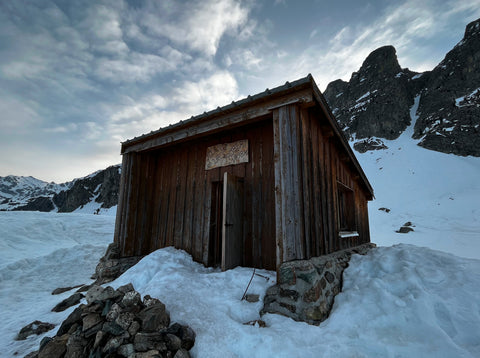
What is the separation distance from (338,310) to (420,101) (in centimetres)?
5340

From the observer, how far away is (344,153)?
6348mm

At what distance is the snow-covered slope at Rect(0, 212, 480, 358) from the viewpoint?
225 centimetres

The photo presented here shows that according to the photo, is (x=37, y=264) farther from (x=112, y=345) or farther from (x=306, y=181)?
(x=306, y=181)

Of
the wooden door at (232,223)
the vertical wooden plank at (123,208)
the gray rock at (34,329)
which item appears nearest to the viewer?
the gray rock at (34,329)

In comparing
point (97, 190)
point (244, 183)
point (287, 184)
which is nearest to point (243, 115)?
point (244, 183)

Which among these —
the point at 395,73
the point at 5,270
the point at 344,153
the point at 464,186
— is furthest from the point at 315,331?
the point at 395,73

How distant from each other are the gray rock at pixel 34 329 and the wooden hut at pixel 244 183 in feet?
7.41

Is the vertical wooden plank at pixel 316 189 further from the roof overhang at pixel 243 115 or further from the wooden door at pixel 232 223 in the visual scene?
the wooden door at pixel 232 223

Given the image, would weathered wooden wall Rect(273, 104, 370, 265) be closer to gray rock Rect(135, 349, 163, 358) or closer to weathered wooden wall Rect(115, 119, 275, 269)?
weathered wooden wall Rect(115, 119, 275, 269)

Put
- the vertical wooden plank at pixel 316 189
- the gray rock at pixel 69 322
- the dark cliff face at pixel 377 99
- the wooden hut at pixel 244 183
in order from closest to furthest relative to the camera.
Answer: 1. the gray rock at pixel 69 322
2. the wooden hut at pixel 244 183
3. the vertical wooden plank at pixel 316 189
4. the dark cliff face at pixel 377 99

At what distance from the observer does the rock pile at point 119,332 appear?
2.15m

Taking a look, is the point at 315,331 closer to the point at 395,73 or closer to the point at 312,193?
the point at 312,193

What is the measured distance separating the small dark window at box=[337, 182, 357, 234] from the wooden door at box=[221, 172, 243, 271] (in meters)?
3.92

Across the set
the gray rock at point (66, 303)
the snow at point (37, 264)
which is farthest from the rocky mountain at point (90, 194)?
the gray rock at point (66, 303)
